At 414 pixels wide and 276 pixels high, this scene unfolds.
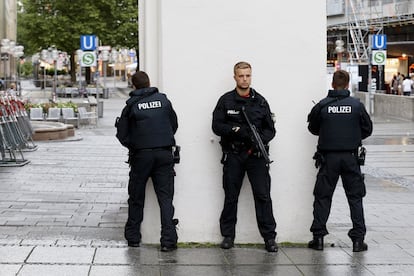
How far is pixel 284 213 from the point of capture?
839cm

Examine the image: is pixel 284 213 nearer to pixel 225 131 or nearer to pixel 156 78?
pixel 225 131

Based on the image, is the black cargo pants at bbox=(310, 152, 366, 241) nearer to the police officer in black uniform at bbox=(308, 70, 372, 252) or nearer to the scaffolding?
the police officer in black uniform at bbox=(308, 70, 372, 252)

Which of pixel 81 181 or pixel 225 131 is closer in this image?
pixel 225 131

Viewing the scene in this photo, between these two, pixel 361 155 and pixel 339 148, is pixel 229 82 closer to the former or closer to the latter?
pixel 339 148

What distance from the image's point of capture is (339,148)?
795 cm

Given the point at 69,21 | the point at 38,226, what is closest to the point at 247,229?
the point at 38,226

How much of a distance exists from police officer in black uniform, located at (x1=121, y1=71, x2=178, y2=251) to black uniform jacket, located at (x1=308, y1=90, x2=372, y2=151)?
4.73ft

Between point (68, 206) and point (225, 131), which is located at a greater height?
point (225, 131)

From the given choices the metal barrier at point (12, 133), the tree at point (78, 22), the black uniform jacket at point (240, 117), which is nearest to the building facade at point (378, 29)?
the tree at point (78, 22)

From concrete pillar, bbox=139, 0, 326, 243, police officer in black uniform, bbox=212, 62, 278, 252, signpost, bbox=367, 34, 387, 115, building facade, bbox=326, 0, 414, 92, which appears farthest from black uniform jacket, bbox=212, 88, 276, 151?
building facade, bbox=326, 0, 414, 92

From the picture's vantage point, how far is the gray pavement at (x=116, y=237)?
23.8 ft

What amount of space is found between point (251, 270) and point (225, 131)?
139 centimetres

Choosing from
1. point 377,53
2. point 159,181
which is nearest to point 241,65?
point 159,181

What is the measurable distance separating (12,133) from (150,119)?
907 cm
